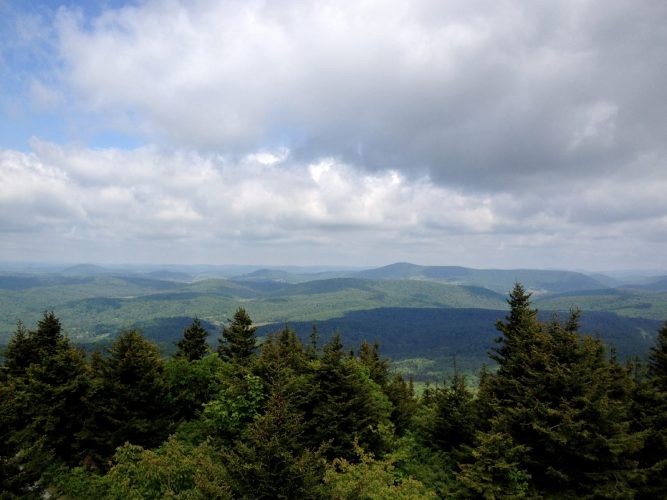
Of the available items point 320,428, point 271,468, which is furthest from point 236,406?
point 271,468

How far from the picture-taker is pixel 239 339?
4512 cm

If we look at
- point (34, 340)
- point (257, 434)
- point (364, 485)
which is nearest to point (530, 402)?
point (364, 485)

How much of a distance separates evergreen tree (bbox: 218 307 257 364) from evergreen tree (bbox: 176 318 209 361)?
504cm

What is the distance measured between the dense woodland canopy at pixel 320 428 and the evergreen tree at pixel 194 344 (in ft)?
37.7

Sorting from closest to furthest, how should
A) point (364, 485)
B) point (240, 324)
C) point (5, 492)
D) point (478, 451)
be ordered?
point (5, 492) → point (364, 485) → point (478, 451) → point (240, 324)

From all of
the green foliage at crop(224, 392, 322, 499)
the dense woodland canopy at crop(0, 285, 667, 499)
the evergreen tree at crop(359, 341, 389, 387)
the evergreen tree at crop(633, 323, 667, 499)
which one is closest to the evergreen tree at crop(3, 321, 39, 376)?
the dense woodland canopy at crop(0, 285, 667, 499)

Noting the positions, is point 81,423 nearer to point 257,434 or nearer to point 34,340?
point 34,340

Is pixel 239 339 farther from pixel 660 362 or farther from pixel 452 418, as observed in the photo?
pixel 660 362

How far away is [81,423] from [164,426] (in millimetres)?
5848

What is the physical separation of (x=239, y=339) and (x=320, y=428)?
21179 mm

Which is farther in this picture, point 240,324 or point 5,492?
point 240,324

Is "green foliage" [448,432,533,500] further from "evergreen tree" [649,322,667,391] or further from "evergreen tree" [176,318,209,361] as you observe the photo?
"evergreen tree" [176,318,209,361]

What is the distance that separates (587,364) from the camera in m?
24.0

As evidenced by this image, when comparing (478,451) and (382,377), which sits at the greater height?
(478,451)
